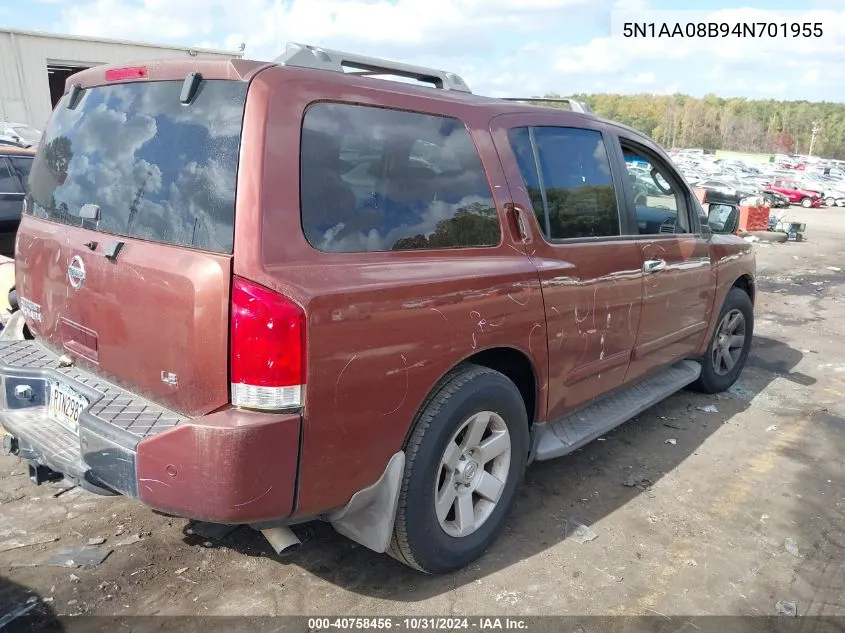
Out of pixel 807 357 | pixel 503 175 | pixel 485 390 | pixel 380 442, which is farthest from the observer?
pixel 807 357

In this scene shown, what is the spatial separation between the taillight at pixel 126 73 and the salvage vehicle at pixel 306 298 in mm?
12

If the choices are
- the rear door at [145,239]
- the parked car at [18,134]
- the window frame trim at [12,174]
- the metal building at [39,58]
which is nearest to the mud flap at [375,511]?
the rear door at [145,239]

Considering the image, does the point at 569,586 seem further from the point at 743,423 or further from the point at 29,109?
the point at 29,109

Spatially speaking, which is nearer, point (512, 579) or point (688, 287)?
point (512, 579)

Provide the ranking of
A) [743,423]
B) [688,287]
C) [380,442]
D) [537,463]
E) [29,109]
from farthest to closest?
[29,109] → [743,423] → [688,287] → [537,463] → [380,442]

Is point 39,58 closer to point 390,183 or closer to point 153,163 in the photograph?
point 153,163

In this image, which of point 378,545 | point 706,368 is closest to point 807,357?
point 706,368

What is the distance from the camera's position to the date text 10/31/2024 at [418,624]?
2.55m

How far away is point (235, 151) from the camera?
6.98ft

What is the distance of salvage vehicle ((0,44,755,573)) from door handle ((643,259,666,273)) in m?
0.42

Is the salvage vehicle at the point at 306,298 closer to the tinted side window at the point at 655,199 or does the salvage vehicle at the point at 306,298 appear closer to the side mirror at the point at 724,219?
the tinted side window at the point at 655,199

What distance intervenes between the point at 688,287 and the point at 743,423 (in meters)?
1.27

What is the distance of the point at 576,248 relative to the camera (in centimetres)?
327

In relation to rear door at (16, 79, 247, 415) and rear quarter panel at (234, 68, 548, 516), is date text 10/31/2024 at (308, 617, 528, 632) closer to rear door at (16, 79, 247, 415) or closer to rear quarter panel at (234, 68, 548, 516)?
rear quarter panel at (234, 68, 548, 516)
